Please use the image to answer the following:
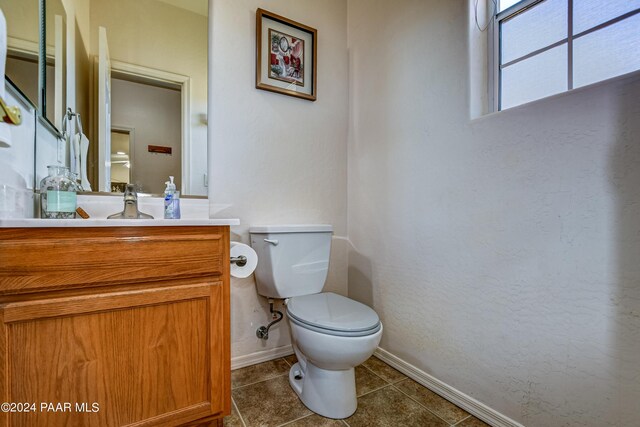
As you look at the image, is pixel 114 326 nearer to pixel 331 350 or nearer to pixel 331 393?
pixel 331 350

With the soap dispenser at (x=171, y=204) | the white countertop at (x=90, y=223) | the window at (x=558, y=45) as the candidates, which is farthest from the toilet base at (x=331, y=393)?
the window at (x=558, y=45)

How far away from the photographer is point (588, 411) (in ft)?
3.11

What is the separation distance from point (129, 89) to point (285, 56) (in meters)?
0.85

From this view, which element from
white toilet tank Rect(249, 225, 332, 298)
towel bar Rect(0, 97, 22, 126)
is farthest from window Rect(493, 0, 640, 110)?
towel bar Rect(0, 97, 22, 126)

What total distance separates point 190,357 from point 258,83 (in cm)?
137

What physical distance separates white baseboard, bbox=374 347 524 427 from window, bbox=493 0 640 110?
4.12 feet

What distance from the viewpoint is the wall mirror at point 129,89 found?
4.14 ft

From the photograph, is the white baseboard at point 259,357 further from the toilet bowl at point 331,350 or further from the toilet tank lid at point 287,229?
the toilet tank lid at point 287,229

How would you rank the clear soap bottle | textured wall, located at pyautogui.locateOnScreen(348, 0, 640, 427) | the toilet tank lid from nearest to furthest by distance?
textured wall, located at pyautogui.locateOnScreen(348, 0, 640, 427) < the clear soap bottle < the toilet tank lid

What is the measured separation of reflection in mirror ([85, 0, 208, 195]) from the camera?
1.38 meters

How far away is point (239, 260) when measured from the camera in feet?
4.41

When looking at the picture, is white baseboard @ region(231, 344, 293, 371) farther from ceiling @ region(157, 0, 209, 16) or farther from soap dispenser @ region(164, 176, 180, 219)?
ceiling @ region(157, 0, 209, 16)

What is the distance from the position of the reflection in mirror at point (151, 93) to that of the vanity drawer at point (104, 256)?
61cm

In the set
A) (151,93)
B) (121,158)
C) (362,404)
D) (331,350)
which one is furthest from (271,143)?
(362,404)
